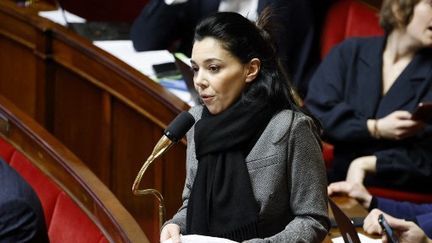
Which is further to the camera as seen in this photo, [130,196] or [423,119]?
[130,196]

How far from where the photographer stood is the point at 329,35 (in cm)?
191

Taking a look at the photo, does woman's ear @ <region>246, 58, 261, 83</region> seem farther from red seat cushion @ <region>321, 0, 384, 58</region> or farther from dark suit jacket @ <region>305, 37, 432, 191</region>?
red seat cushion @ <region>321, 0, 384, 58</region>

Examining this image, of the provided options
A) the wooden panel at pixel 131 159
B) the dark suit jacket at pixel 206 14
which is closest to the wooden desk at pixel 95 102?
the wooden panel at pixel 131 159

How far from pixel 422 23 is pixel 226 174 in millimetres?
748

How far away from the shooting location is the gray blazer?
0.93m

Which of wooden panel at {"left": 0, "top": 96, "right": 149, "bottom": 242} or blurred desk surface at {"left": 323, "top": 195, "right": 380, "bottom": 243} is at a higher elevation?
wooden panel at {"left": 0, "top": 96, "right": 149, "bottom": 242}

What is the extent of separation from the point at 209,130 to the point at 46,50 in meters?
1.15

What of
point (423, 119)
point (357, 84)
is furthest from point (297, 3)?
point (423, 119)

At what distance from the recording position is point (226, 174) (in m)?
0.95

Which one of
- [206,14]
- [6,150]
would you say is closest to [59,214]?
[6,150]

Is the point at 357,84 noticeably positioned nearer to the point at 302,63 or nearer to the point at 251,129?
the point at 302,63

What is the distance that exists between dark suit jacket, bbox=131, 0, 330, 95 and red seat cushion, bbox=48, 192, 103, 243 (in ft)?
2.10

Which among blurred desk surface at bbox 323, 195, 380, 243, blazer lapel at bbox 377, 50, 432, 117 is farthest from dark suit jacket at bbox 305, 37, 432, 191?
blurred desk surface at bbox 323, 195, 380, 243

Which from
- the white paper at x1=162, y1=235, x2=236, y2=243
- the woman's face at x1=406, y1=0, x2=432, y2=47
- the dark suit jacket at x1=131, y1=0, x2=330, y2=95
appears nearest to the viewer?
the white paper at x1=162, y1=235, x2=236, y2=243
